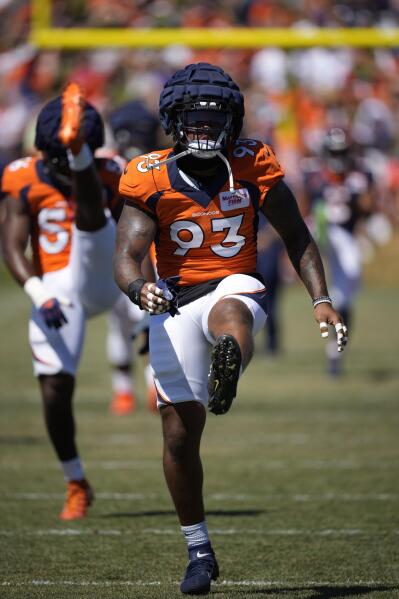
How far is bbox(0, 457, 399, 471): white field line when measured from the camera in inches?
287

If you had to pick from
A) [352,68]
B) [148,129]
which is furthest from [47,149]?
[352,68]

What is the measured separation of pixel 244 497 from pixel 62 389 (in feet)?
A: 3.84

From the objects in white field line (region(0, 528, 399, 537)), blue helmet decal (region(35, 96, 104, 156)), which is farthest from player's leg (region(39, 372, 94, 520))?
blue helmet decal (region(35, 96, 104, 156))

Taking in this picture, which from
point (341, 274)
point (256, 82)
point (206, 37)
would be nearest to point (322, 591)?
point (341, 274)

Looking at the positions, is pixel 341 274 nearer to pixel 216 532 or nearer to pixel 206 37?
pixel 206 37

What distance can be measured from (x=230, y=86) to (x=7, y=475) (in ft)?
10.9

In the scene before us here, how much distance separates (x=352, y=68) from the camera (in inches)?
685

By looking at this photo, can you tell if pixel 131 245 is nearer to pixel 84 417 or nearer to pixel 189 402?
pixel 189 402

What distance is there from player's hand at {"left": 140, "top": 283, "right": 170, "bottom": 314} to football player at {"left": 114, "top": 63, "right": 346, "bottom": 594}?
18 centimetres

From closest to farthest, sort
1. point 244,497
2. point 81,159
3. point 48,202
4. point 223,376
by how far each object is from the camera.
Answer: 1. point 223,376
2. point 81,159
3. point 48,202
4. point 244,497

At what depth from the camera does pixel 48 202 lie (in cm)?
618

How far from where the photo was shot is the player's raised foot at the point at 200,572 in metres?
4.34

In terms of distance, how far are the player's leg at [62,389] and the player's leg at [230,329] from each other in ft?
5.11

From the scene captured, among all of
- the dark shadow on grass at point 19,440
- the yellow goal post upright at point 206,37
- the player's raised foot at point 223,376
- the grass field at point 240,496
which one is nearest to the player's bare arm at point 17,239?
the grass field at point 240,496
